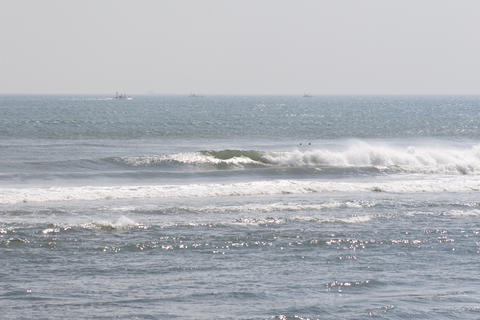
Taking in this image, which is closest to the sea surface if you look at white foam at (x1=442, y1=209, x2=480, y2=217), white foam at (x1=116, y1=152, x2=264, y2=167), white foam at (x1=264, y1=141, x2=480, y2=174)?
white foam at (x1=442, y1=209, x2=480, y2=217)

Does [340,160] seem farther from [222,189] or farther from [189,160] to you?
[222,189]

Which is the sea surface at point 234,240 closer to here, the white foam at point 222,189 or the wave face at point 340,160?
the white foam at point 222,189

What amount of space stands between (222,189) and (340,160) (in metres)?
16.5

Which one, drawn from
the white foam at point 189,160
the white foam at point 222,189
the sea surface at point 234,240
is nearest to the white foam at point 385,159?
the sea surface at point 234,240

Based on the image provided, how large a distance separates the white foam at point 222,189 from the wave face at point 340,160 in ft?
24.6

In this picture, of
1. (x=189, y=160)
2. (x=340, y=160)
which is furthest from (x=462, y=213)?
(x=189, y=160)

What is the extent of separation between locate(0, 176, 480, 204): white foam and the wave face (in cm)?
749

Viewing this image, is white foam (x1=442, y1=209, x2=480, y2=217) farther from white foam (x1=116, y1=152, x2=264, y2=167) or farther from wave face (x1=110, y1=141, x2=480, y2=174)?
white foam (x1=116, y1=152, x2=264, y2=167)

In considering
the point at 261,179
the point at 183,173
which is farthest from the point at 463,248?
the point at 183,173

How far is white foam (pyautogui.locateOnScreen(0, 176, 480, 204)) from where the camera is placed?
32.0 meters

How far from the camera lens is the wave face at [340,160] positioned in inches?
1873

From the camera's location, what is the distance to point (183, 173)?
1718 inches

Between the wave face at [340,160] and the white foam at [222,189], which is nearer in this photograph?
the white foam at [222,189]

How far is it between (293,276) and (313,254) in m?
2.55
